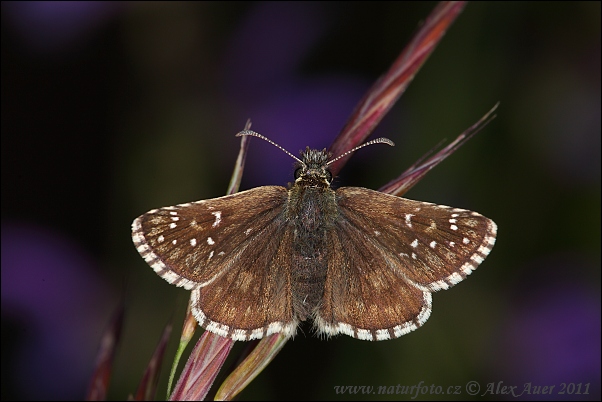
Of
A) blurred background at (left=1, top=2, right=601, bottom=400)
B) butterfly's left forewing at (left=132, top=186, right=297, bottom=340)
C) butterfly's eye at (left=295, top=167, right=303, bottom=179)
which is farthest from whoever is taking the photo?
blurred background at (left=1, top=2, right=601, bottom=400)

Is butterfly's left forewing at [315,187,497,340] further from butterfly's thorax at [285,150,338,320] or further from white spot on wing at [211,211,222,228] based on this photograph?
white spot on wing at [211,211,222,228]

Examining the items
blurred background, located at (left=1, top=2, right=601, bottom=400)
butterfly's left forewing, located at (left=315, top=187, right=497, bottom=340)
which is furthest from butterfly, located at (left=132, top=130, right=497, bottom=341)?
blurred background, located at (left=1, top=2, right=601, bottom=400)

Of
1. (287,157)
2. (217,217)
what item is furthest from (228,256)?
(287,157)

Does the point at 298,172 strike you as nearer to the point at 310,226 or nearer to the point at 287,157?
the point at 310,226

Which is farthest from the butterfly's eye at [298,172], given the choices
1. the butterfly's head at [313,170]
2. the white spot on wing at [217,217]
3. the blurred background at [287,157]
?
the blurred background at [287,157]
